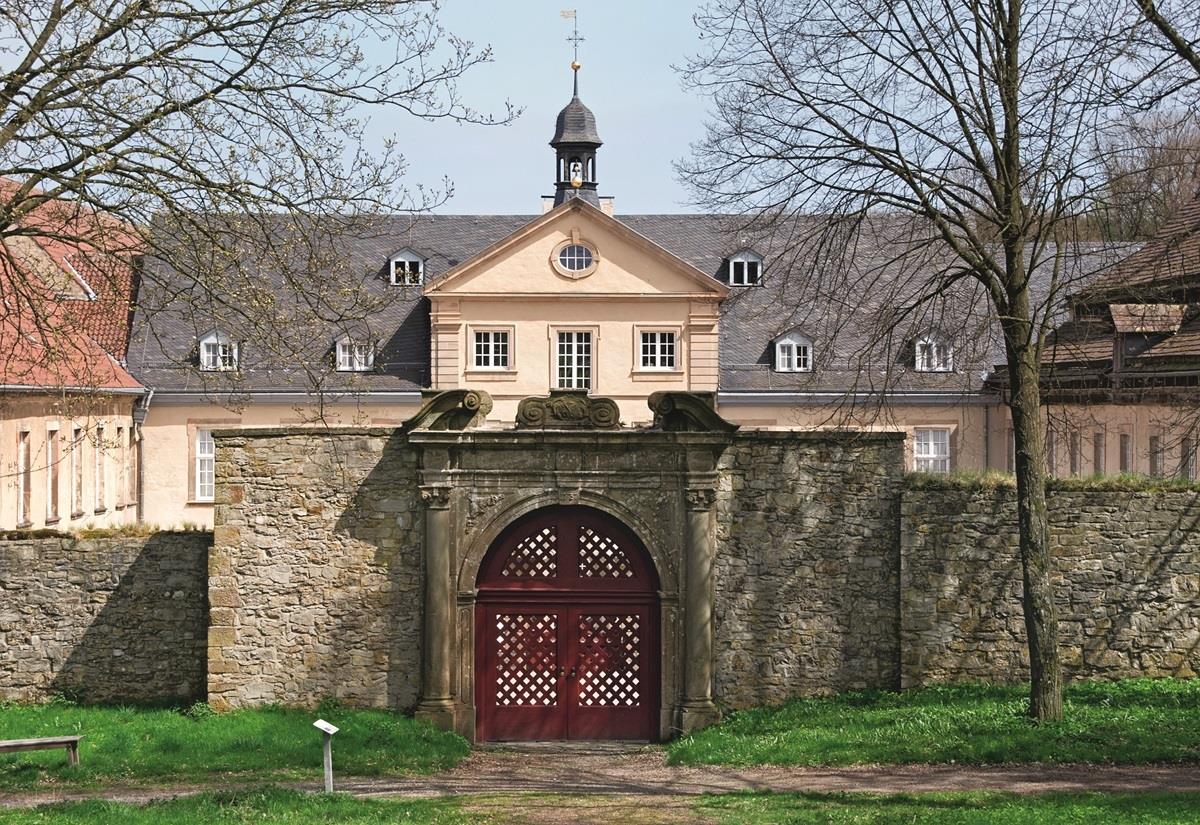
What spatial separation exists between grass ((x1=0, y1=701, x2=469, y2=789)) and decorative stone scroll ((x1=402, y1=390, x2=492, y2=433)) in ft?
10.9

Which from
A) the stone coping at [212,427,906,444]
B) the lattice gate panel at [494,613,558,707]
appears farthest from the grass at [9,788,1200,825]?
the stone coping at [212,427,906,444]

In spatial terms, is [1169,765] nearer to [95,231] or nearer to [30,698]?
[95,231]

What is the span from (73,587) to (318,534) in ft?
10.6

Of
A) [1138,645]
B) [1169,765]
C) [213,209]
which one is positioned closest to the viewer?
[213,209]

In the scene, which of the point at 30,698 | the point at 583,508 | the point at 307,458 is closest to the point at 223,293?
the point at 307,458

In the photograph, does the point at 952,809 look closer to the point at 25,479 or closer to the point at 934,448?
the point at 25,479

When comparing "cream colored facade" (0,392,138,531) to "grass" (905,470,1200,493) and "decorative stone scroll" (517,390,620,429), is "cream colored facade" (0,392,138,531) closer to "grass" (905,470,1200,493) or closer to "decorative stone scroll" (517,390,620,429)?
"decorative stone scroll" (517,390,620,429)

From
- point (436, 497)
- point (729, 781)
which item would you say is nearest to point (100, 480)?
point (436, 497)

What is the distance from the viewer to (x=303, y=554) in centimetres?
1727

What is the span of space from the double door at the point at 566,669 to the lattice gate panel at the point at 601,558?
322mm

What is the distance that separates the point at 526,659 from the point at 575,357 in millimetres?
22529

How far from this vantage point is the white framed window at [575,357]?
3962cm

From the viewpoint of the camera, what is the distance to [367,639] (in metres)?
17.3

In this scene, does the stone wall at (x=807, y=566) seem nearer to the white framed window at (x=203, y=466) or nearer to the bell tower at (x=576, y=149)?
the white framed window at (x=203, y=466)
